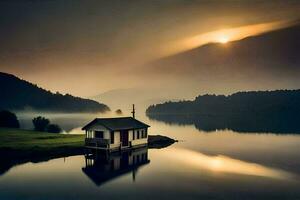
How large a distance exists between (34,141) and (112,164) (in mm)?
22171

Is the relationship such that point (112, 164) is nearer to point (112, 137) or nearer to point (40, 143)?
point (112, 137)

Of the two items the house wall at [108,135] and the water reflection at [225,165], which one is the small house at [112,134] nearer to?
the house wall at [108,135]

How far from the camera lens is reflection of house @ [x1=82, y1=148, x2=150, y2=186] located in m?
42.1

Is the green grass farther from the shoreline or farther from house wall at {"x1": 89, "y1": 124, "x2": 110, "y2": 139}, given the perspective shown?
house wall at {"x1": 89, "y1": 124, "x2": 110, "y2": 139}

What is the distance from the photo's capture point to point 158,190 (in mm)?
35281

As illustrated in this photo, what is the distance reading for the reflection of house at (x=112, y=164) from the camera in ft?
138

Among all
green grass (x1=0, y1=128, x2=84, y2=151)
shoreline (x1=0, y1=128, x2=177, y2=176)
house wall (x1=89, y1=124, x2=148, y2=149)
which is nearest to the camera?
shoreline (x1=0, y1=128, x2=177, y2=176)

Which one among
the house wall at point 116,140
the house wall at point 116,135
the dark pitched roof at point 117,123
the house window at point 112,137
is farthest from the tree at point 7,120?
the house window at point 112,137

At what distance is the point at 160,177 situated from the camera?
134 ft

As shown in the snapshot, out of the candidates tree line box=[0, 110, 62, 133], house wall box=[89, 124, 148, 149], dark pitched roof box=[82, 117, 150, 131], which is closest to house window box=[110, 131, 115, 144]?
house wall box=[89, 124, 148, 149]

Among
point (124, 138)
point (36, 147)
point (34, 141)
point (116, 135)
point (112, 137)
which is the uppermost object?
point (116, 135)

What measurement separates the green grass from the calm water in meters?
8.05

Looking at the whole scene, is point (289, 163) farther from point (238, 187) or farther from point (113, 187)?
point (113, 187)

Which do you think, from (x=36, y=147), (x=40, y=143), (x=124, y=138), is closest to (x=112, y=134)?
(x=124, y=138)
